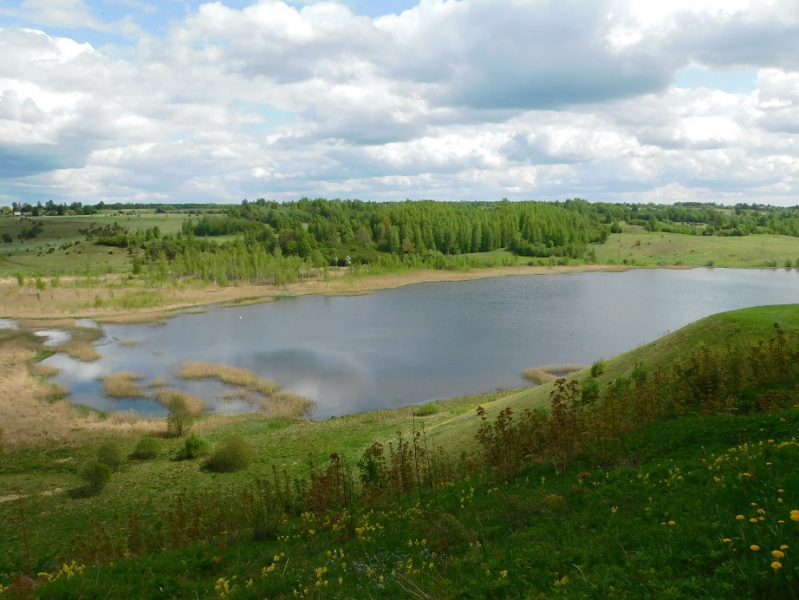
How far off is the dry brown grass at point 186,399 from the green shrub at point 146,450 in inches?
331

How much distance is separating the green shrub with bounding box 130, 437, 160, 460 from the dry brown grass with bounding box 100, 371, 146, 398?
46.4 feet

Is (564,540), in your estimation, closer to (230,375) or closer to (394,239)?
(230,375)

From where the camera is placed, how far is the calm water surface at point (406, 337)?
35969 mm

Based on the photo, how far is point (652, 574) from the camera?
4793 mm

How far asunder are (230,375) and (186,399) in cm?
612

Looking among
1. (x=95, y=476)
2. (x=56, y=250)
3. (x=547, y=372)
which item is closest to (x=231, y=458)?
(x=95, y=476)

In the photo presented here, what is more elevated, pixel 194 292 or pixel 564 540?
pixel 564 540

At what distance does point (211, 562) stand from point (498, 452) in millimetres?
6199

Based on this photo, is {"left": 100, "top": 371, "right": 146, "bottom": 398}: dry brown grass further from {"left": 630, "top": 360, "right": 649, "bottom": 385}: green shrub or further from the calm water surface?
{"left": 630, "top": 360, "right": 649, "bottom": 385}: green shrub

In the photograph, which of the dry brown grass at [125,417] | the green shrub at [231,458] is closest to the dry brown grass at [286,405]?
the dry brown grass at [125,417]

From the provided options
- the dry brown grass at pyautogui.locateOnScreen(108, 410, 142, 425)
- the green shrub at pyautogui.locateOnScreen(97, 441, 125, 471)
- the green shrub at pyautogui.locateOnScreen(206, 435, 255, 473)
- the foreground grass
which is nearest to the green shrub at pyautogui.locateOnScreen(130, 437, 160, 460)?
the green shrub at pyautogui.locateOnScreen(97, 441, 125, 471)

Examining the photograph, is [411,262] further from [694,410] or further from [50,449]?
[694,410]

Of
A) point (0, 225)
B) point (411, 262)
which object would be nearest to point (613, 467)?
point (411, 262)

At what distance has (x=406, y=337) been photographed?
5088 centimetres
